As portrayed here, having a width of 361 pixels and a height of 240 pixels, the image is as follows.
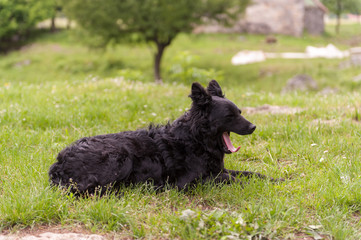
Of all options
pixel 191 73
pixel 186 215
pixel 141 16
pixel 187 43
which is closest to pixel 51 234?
pixel 186 215

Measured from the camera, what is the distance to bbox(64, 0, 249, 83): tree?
2347cm

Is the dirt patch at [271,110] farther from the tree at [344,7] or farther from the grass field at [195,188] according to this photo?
the tree at [344,7]

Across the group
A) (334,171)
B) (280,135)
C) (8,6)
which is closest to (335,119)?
(280,135)

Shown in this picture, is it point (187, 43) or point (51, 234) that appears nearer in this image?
point (51, 234)

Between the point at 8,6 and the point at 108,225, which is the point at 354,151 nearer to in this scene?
the point at 108,225

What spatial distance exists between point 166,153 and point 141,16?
67.3 ft

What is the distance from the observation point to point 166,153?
4762mm

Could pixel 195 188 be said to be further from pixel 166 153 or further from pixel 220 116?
pixel 220 116

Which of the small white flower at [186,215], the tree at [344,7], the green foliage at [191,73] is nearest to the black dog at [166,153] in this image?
the small white flower at [186,215]

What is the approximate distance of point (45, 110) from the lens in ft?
25.6

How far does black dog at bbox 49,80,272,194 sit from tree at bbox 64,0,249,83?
1963 cm

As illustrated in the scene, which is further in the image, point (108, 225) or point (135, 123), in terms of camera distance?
point (135, 123)

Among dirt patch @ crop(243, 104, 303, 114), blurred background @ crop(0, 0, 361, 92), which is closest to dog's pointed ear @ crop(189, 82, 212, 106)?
dirt patch @ crop(243, 104, 303, 114)

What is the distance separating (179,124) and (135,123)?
2.62 metres
